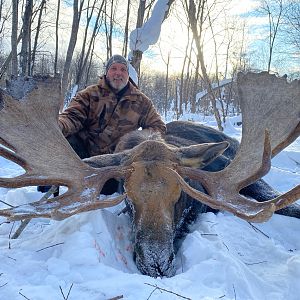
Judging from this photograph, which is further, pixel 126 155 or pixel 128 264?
pixel 126 155

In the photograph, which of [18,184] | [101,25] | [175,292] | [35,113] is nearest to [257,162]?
[175,292]

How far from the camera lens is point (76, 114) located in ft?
17.6

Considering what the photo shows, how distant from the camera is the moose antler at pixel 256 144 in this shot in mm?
2839

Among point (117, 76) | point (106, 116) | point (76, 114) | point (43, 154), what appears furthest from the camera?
point (117, 76)

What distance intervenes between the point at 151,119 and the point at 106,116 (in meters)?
0.57

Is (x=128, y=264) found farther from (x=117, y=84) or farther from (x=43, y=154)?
(x=117, y=84)

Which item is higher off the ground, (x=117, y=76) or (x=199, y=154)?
(x=117, y=76)

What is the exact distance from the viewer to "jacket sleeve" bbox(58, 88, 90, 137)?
5.11 metres

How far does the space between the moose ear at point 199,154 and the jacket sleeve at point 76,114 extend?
185cm

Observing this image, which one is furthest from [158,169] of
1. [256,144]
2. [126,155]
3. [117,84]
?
[117,84]

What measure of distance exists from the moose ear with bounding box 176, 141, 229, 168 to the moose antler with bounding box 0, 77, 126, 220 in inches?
23.4

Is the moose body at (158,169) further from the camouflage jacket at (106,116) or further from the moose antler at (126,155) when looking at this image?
the camouflage jacket at (106,116)

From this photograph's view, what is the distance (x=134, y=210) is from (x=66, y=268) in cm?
74

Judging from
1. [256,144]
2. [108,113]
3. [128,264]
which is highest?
[256,144]
